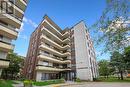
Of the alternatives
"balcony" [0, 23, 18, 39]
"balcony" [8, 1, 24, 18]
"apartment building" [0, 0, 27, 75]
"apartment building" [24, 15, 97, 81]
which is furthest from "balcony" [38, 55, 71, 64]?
"balcony" [0, 23, 18, 39]

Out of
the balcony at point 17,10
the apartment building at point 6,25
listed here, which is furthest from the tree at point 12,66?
the apartment building at point 6,25

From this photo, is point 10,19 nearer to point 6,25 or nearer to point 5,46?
point 6,25

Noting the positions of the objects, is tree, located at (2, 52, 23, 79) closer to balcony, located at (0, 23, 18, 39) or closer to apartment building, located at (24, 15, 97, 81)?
apartment building, located at (24, 15, 97, 81)

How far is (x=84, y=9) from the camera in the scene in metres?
11.2

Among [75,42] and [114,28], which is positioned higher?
[75,42]

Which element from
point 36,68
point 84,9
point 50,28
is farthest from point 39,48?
point 84,9

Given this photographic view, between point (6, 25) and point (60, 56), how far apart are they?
28430 mm

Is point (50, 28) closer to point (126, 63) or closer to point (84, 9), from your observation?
A: point (126, 63)

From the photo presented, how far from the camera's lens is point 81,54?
147ft

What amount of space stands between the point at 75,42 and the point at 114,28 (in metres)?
42.5

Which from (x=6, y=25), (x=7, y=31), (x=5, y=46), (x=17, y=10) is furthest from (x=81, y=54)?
(x=5, y=46)

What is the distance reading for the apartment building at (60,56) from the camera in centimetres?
3933

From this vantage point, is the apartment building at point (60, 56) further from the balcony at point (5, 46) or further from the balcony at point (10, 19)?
the balcony at point (5, 46)

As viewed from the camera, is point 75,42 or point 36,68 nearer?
point 36,68
